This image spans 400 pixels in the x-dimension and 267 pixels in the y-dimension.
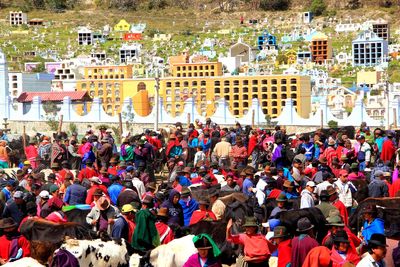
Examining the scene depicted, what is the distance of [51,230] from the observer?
13.1 meters

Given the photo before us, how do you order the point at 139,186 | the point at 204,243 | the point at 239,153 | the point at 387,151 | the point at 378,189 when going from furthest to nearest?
the point at 239,153 → the point at 387,151 → the point at 139,186 → the point at 378,189 → the point at 204,243

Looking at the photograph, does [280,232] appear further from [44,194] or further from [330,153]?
[330,153]

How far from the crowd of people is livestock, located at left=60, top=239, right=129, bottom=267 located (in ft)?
0.91

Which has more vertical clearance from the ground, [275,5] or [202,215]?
[275,5]

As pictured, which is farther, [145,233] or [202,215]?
[202,215]

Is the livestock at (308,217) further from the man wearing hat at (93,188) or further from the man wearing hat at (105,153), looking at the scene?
the man wearing hat at (105,153)

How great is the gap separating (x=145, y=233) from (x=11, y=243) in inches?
60.8

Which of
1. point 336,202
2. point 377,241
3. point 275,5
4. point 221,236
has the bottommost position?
point 221,236

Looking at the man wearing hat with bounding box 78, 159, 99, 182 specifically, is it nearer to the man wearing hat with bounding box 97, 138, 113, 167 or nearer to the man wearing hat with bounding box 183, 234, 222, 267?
the man wearing hat with bounding box 97, 138, 113, 167

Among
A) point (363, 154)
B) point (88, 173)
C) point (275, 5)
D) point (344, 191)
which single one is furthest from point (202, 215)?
point (275, 5)

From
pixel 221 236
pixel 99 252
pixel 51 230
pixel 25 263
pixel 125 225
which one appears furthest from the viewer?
pixel 221 236

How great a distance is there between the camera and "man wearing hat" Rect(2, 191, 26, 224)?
47.0 ft

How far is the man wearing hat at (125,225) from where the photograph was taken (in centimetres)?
1316

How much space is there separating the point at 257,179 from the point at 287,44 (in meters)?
107
